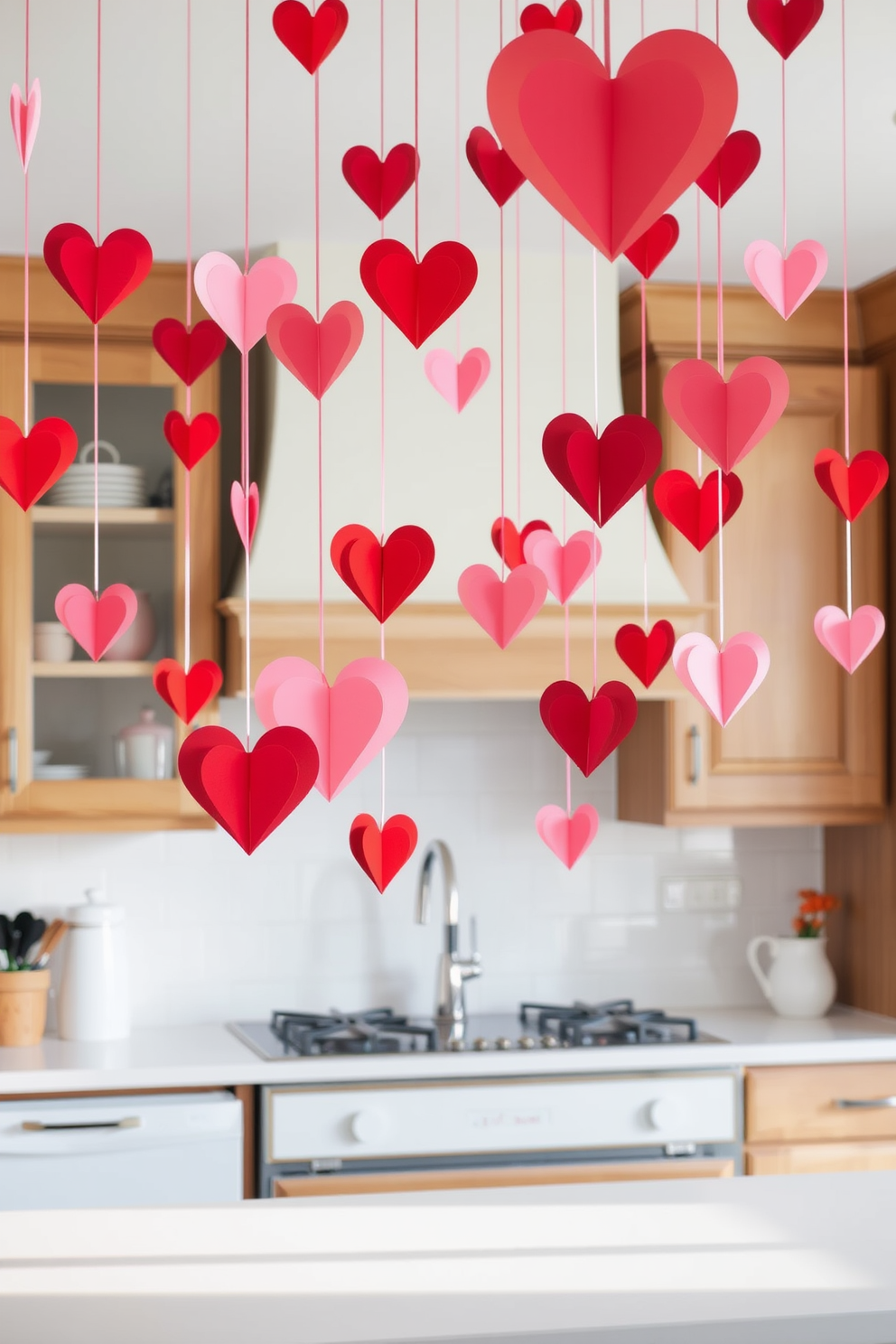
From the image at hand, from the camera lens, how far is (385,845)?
3.54 feet

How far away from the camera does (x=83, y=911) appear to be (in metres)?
3.13

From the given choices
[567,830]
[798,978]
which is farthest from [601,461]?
[798,978]

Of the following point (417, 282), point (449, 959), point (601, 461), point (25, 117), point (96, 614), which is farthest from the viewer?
point (449, 959)

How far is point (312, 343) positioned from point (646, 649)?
0.41 metres

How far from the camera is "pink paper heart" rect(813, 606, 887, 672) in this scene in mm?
1341

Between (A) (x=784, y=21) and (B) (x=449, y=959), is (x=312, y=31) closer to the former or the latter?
(A) (x=784, y=21)

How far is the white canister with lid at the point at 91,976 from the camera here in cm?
312

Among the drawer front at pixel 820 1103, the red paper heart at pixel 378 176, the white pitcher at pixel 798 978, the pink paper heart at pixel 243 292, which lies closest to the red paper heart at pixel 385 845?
the pink paper heart at pixel 243 292

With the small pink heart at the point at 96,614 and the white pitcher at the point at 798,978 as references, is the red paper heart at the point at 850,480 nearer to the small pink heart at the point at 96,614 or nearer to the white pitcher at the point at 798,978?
the small pink heart at the point at 96,614

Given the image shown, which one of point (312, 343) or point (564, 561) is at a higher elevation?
point (312, 343)

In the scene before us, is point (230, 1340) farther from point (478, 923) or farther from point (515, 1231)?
point (478, 923)

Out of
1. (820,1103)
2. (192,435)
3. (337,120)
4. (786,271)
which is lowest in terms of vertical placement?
(820,1103)

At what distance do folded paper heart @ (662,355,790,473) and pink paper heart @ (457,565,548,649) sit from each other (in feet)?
0.81

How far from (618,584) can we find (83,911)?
131 centimetres
